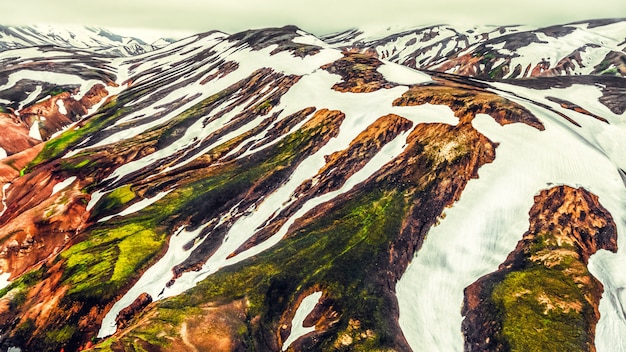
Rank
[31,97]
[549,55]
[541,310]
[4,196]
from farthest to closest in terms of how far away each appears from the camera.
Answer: [549,55]
[31,97]
[4,196]
[541,310]

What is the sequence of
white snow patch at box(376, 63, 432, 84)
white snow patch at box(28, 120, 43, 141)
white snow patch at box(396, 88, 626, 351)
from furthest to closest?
white snow patch at box(28, 120, 43, 141), white snow patch at box(376, 63, 432, 84), white snow patch at box(396, 88, 626, 351)

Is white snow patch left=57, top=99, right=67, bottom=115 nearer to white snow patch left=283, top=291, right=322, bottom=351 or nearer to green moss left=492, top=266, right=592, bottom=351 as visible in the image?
Answer: white snow patch left=283, top=291, right=322, bottom=351

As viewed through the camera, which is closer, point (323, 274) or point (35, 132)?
point (323, 274)

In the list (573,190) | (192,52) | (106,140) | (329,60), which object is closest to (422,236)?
(573,190)

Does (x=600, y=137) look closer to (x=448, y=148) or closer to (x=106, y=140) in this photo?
(x=448, y=148)

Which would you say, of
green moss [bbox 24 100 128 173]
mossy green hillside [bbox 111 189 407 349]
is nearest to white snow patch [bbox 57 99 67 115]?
green moss [bbox 24 100 128 173]

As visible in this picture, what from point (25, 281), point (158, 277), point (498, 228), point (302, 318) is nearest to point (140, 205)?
point (25, 281)

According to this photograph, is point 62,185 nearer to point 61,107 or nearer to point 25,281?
point 25,281

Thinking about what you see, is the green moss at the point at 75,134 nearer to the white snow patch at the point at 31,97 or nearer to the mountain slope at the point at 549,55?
the white snow patch at the point at 31,97
